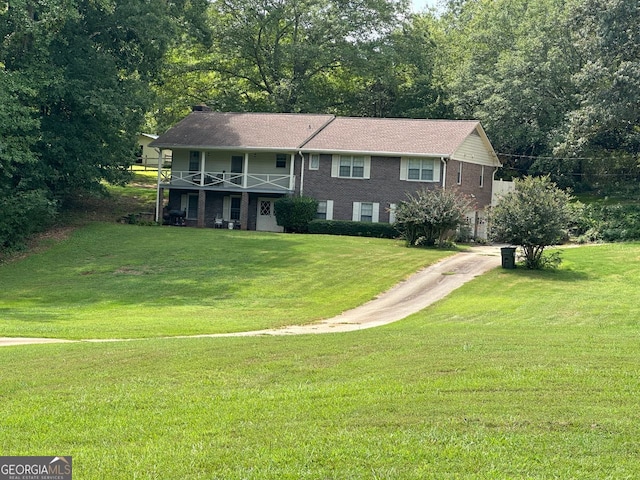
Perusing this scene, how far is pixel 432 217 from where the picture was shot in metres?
36.9

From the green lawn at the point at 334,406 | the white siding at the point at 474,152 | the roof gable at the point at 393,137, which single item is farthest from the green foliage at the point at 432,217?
the green lawn at the point at 334,406

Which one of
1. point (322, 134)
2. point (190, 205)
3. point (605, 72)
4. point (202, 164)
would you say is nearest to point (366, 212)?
point (322, 134)

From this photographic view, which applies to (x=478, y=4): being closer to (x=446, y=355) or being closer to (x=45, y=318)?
(x=45, y=318)

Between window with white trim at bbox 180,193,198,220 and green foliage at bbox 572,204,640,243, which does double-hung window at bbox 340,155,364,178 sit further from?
green foliage at bbox 572,204,640,243

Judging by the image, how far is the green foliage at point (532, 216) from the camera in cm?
3055

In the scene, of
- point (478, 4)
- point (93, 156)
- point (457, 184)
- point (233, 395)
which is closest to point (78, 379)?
point (233, 395)

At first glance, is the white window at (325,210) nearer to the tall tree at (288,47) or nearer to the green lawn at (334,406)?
the tall tree at (288,47)

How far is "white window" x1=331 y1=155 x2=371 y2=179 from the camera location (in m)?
44.4

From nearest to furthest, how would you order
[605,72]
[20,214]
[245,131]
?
[20,214] → [605,72] → [245,131]

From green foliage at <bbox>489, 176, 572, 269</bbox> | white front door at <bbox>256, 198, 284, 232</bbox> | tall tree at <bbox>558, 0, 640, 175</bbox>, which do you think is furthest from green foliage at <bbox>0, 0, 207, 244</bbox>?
tall tree at <bbox>558, 0, 640, 175</bbox>

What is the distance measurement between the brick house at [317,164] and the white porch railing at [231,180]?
60mm

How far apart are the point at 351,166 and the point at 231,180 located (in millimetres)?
7084

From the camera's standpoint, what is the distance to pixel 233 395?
10.2 m

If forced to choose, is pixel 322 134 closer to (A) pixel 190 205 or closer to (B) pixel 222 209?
(B) pixel 222 209
